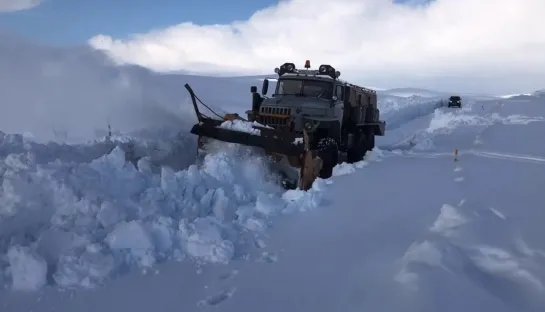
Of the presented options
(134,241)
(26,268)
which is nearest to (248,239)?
(134,241)

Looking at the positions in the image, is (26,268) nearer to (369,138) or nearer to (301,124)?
(301,124)

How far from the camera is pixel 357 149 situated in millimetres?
13227

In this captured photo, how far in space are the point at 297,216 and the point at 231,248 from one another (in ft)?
5.45

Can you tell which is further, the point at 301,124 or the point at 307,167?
the point at 301,124

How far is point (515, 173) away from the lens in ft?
32.8

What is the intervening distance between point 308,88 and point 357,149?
3.20 m

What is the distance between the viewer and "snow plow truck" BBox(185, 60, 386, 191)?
830 cm

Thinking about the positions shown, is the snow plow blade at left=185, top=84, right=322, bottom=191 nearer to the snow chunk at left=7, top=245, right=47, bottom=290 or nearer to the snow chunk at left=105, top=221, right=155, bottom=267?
the snow chunk at left=105, top=221, right=155, bottom=267

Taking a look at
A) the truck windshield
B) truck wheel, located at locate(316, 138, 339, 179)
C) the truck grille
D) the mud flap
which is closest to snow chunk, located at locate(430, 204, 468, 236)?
the mud flap

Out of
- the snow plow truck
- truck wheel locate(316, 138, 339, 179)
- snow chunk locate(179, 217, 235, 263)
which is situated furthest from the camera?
truck wheel locate(316, 138, 339, 179)

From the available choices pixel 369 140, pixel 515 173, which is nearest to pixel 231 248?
pixel 515 173

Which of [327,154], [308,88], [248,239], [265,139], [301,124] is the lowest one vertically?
[248,239]

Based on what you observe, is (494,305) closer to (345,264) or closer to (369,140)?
(345,264)

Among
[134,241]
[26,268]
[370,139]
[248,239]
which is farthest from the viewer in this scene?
[370,139]
